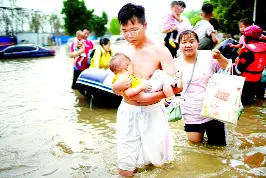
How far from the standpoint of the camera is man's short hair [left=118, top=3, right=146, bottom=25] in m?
2.79

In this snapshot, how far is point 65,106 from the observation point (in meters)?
7.32

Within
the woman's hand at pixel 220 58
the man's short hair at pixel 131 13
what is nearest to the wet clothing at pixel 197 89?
the woman's hand at pixel 220 58

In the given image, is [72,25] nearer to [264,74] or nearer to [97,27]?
[97,27]

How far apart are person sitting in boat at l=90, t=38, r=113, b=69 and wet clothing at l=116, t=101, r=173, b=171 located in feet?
14.7

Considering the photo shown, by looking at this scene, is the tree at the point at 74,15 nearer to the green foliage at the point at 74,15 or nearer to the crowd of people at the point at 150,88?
the green foliage at the point at 74,15

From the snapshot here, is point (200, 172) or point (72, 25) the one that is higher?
point (72, 25)

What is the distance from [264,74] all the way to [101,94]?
12.4 ft

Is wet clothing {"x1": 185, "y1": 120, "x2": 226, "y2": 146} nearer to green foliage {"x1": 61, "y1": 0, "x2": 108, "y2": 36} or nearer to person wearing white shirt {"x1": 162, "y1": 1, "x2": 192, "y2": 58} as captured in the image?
person wearing white shirt {"x1": 162, "y1": 1, "x2": 192, "y2": 58}

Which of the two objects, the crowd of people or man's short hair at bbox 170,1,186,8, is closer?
the crowd of people

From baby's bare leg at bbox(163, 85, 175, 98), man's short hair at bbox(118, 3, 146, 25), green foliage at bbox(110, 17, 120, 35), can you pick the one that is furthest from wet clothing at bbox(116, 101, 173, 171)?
green foliage at bbox(110, 17, 120, 35)

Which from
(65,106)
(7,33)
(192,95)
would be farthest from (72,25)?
(192,95)

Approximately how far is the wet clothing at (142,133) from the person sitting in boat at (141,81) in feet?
0.90

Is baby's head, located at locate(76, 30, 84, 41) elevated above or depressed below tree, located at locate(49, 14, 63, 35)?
below

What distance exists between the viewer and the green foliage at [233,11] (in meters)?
24.7
